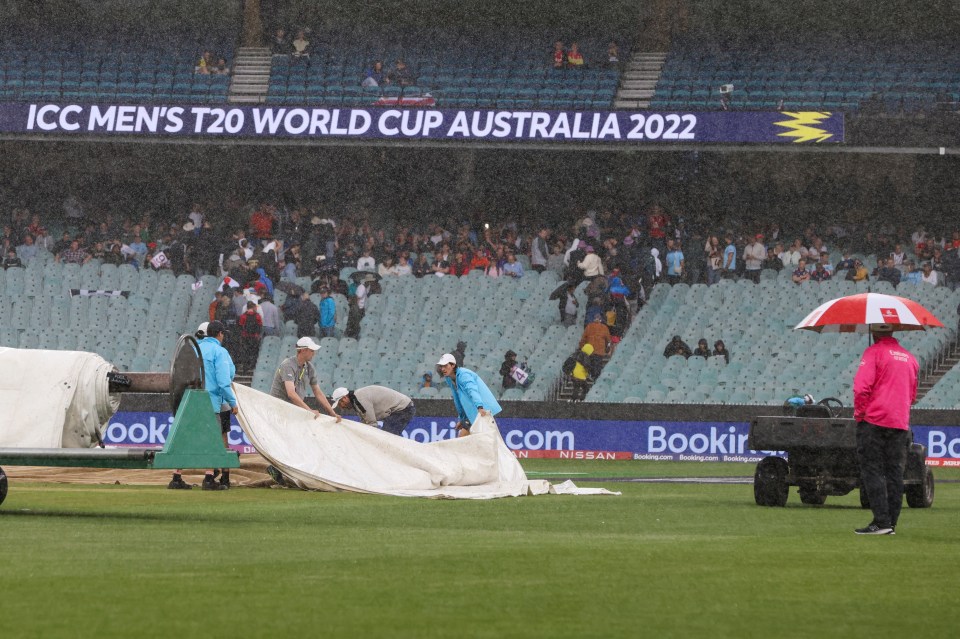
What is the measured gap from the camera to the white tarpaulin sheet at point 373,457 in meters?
17.3

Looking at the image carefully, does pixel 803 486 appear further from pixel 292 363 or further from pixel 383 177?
pixel 383 177

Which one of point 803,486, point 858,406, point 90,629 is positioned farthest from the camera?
point 803,486

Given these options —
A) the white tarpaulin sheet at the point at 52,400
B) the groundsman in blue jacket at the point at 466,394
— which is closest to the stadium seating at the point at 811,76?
the groundsman in blue jacket at the point at 466,394

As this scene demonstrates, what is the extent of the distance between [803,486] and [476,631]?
10883 millimetres

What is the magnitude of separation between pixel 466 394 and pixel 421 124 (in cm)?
1674

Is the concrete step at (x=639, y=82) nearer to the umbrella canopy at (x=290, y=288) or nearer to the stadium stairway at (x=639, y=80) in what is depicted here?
the stadium stairway at (x=639, y=80)

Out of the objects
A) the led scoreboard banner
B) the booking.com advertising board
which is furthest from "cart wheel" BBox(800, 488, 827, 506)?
the led scoreboard banner

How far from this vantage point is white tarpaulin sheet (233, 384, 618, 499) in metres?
17.3

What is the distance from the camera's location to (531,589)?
26.2 feet

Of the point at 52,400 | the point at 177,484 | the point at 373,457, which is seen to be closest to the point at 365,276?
the point at 373,457

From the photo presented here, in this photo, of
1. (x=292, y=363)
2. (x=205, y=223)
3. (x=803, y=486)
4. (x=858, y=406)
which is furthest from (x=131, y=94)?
(x=858, y=406)

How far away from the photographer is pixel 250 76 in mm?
36531

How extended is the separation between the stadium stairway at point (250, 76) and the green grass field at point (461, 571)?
70.6ft

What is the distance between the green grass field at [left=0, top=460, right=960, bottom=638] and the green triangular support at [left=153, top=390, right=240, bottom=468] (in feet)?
1.82
